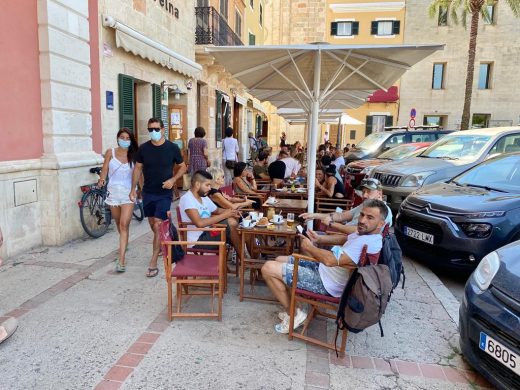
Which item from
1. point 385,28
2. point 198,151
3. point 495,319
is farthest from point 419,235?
point 385,28

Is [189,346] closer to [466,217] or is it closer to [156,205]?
[156,205]

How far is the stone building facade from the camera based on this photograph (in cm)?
2517

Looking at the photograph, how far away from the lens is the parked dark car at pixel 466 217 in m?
4.28

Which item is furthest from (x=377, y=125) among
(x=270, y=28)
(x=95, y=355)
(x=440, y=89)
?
(x=95, y=355)

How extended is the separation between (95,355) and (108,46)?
18.5 ft

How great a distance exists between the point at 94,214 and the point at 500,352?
5.40 m

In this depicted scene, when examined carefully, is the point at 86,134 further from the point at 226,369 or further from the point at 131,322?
the point at 226,369

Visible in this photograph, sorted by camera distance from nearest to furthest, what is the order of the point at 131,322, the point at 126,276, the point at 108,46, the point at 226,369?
1. the point at 226,369
2. the point at 131,322
3. the point at 126,276
4. the point at 108,46

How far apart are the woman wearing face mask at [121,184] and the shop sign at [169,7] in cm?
529

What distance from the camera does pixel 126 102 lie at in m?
7.60

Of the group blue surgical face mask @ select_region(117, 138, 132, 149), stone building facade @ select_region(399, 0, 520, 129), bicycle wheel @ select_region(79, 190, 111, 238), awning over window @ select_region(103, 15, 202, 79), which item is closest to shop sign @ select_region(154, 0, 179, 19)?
awning over window @ select_region(103, 15, 202, 79)

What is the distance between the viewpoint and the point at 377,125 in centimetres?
2691

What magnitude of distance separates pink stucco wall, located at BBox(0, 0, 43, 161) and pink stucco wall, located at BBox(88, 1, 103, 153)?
1184 millimetres

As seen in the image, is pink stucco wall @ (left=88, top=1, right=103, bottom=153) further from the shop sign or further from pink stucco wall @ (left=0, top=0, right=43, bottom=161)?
the shop sign
